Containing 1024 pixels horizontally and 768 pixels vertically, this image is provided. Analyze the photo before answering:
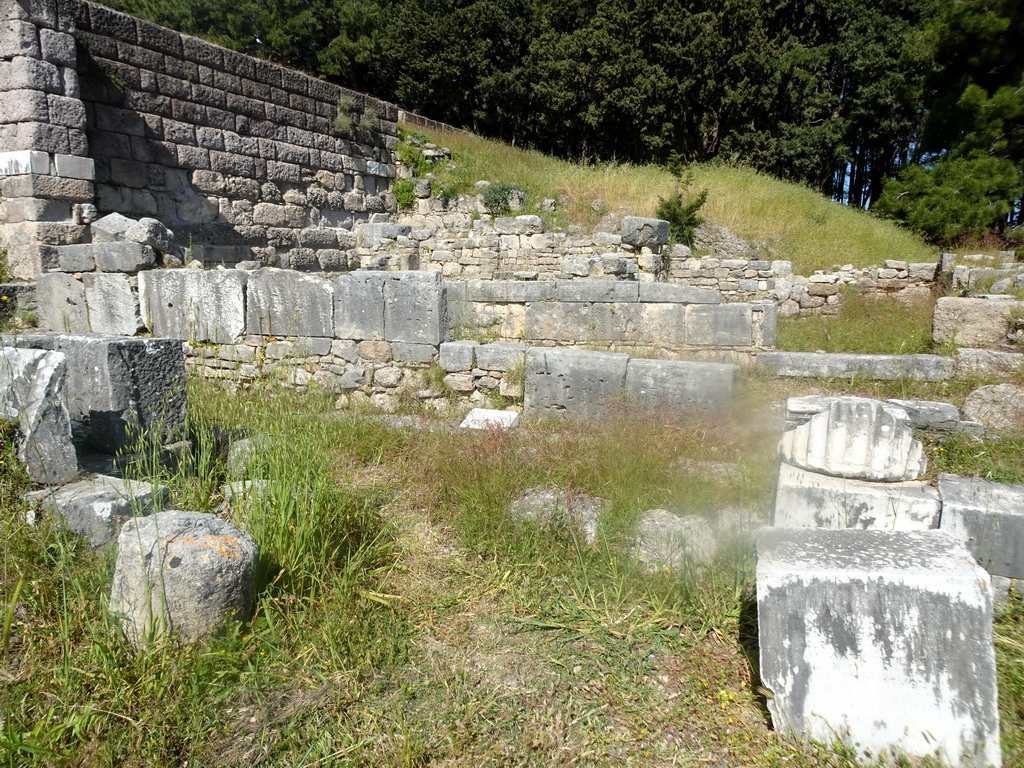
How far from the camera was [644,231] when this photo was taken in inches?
434

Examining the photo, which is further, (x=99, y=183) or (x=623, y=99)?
(x=623, y=99)

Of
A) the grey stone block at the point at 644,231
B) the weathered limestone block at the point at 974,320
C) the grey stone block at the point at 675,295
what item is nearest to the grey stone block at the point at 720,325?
the grey stone block at the point at 675,295

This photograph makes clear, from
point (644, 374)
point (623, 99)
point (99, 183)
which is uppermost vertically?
point (623, 99)

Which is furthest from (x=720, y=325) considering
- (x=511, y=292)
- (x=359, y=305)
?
(x=359, y=305)

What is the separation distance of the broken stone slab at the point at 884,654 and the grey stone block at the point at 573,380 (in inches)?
108

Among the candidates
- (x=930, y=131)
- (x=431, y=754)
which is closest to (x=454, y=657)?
(x=431, y=754)

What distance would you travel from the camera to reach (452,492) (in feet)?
12.4

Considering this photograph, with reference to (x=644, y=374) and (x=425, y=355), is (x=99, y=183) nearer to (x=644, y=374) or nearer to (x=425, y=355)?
(x=425, y=355)

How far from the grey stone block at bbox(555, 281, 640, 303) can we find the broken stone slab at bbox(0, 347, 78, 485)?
577cm

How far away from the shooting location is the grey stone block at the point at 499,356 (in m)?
5.60

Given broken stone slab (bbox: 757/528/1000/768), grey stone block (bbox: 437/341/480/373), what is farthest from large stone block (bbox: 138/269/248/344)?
broken stone slab (bbox: 757/528/1000/768)

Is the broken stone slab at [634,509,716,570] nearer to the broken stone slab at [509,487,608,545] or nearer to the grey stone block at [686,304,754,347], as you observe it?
the broken stone slab at [509,487,608,545]

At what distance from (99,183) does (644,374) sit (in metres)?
7.95

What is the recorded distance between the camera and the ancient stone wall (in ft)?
24.1
